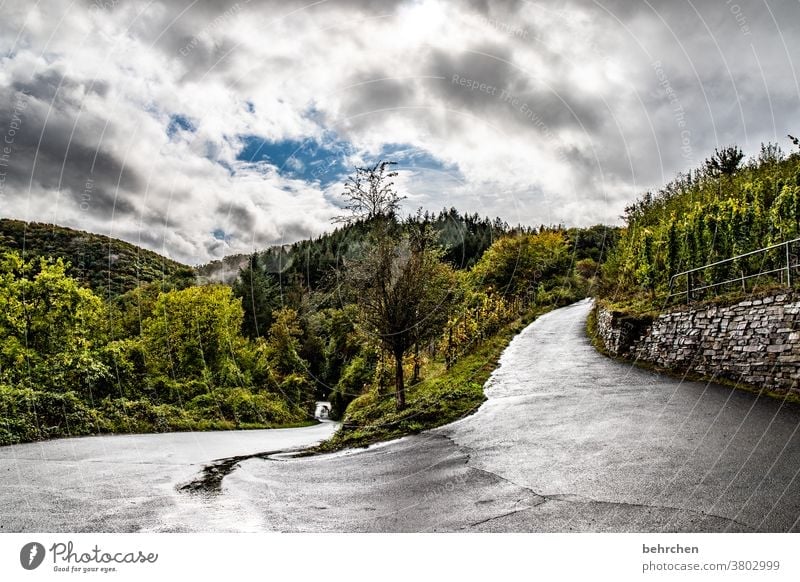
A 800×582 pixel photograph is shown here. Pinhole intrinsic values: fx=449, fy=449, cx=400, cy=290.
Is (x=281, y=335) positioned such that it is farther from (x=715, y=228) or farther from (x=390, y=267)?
(x=715, y=228)

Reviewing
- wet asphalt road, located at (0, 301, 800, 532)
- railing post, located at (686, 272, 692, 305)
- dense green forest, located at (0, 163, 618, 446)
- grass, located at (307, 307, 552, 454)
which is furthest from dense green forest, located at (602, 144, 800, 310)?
grass, located at (307, 307, 552, 454)

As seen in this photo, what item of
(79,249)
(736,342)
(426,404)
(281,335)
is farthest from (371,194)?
(79,249)

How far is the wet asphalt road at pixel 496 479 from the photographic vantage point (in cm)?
391

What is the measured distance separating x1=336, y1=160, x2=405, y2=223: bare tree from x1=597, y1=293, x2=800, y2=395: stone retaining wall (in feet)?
21.7

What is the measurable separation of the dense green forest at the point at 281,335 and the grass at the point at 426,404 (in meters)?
0.07

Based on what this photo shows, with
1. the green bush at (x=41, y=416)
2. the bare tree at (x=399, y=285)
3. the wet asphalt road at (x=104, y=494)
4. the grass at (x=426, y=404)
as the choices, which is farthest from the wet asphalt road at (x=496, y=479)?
the bare tree at (x=399, y=285)

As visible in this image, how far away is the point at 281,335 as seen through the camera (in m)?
17.1

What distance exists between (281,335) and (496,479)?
13358mm

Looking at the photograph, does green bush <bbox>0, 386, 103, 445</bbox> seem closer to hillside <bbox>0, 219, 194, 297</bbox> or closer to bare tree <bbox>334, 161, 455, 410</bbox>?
hillside <bbox>0, 219, 194, 297</bbox>

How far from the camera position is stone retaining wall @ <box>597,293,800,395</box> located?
696 centimetres

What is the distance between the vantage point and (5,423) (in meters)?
8.77

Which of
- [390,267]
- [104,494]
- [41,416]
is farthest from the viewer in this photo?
[41,416]
